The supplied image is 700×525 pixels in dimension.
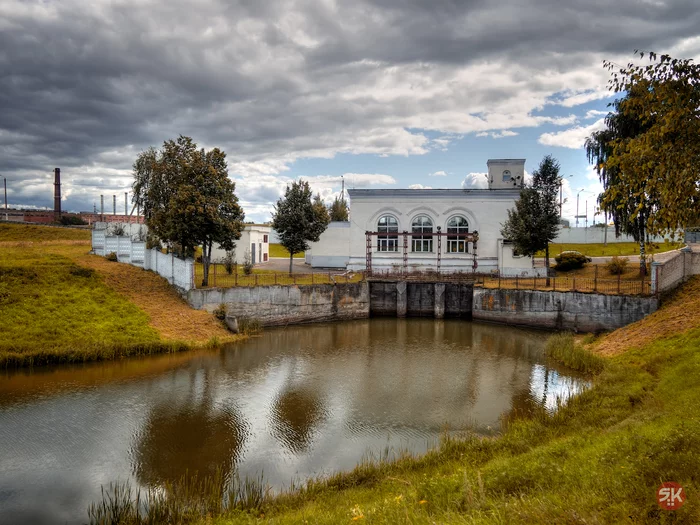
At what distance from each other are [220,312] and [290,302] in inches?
191

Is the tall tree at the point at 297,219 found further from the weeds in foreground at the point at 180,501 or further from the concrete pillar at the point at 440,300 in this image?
the weeds in foreground at the point at 180,501

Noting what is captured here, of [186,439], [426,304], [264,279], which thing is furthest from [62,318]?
[426,304]

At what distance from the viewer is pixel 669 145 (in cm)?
761

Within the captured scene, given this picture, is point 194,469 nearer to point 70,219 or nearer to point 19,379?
point 19,379

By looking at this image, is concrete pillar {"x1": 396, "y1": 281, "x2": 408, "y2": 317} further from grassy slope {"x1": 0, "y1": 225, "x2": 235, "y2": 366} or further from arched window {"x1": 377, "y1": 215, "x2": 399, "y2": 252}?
grassy slope {"x1": 0, "y1": 225, "x2": 235, "y2": 366}

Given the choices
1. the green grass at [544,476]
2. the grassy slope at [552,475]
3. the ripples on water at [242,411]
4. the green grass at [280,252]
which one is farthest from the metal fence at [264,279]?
the green grass at [280,252]

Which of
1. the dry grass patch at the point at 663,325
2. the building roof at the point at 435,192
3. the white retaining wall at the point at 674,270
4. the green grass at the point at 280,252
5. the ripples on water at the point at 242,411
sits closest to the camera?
the ripples on water at the point at 242,411

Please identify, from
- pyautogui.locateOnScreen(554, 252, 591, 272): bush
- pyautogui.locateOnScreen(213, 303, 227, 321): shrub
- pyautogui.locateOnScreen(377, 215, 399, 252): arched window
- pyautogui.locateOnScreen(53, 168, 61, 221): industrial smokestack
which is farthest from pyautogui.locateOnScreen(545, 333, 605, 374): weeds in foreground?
pyautogui.locateOnScreen(53, 168, 61, 221): industrial smokestack

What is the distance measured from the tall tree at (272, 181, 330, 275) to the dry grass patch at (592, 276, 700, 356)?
830 inches

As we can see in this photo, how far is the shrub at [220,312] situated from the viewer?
25953 millimetres

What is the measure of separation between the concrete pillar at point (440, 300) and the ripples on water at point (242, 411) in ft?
31.1

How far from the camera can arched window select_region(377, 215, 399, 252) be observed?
134 feet

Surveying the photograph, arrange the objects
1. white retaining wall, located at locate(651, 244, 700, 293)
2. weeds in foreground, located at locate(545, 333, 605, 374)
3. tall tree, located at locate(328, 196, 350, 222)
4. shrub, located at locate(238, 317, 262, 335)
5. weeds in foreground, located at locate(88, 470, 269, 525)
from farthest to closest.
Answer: tall tree, located at locate(328, 196, 350, 222)
shrub, located at locate(238, 317, 262, 335)
white retaining wall, located at locate(651, 244, 700, 293)
weeds in foreground, located at locate(545, 333, 605, 374)
weeds in foreground, located at locate(88, 470, 269, 525)

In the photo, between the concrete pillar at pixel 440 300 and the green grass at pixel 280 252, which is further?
the green grass at pixel 280 252
